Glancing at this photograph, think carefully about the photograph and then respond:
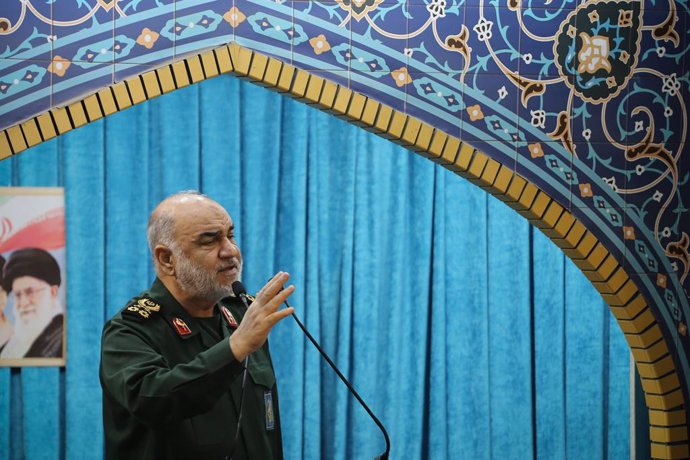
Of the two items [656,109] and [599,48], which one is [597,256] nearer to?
[656,109]

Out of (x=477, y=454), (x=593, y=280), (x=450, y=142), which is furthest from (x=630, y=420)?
(x=450, y=142)

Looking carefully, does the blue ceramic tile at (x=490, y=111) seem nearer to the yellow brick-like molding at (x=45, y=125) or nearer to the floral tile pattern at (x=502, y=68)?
the floral tile pattern at (x=502, y=68)

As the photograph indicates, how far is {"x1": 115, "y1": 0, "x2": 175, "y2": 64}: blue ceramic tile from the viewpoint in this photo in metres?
4.06

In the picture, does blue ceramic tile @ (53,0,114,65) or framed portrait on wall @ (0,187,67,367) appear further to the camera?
framed portrait on wall @ (0,187,67,367)

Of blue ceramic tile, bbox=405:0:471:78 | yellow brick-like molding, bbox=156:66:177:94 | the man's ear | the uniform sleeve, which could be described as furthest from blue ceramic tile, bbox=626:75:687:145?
the uniform sleeve

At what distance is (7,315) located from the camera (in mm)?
5734

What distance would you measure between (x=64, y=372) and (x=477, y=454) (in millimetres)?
2360

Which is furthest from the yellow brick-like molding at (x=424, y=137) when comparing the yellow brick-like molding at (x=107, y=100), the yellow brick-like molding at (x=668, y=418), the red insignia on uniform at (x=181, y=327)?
the red insignia on uniform at (x=181, y=327)

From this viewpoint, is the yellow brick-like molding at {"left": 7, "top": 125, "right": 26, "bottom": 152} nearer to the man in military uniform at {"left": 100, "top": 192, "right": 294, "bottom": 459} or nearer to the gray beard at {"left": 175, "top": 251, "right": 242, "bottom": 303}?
the man in military uniform at {"left": 100, "top": 192, "right": 294, "bottom": 459}

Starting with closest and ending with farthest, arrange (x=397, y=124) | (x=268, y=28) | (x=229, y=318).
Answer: (x=229, y=318), (x=268, y=28), (x=397, y=124)

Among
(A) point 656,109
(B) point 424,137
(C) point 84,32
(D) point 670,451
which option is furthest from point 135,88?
(D) point 670,451

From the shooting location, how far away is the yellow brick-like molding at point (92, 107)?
4.03 m

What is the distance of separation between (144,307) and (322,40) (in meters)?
1.76

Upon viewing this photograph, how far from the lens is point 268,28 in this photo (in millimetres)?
4188
